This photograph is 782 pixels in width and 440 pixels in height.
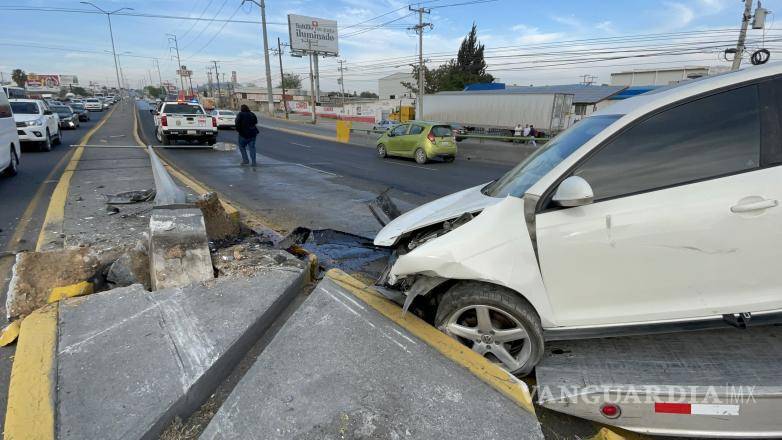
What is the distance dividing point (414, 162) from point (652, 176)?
46.9 ft

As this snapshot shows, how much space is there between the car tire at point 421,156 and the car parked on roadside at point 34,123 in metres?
12.6

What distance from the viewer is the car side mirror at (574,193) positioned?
223 cm

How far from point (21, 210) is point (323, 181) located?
5.94 m

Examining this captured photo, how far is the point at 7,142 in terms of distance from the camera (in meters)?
8.55

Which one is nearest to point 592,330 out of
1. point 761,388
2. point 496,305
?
point 496,305

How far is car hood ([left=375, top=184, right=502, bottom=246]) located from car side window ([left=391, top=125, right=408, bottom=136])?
1358 centimetres

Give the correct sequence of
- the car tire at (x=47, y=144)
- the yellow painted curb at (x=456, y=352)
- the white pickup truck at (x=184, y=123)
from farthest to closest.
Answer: the white pickup truck at (x=184, y=123)
the car tire at (x=47, y=144)
the yellow painted curb at (x=456, y=352)

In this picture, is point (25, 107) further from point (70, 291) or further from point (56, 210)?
point (70, 291)

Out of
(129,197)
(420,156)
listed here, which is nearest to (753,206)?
(129,197)

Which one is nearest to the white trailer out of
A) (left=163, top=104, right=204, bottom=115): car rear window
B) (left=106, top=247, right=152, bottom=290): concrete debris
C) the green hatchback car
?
the green hatchback car

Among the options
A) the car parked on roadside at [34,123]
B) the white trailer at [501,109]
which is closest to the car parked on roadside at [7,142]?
the car parked on roadside at [34,123]

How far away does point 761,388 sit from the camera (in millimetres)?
2055

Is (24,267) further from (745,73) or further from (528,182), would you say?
(745,73)

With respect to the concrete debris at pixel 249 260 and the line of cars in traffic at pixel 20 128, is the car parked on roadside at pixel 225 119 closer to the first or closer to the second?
the line of cars in traffic at pixel 20 128
